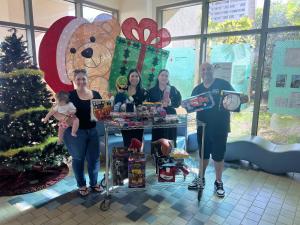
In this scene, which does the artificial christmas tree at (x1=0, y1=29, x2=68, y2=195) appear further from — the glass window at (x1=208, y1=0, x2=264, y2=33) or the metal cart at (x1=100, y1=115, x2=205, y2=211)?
the glass window at (x1=208, y1=0, x2=264, y2=33)

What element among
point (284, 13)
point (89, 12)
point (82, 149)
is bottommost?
point (82, 149)

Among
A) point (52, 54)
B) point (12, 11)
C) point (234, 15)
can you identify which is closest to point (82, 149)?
point (52, 54)

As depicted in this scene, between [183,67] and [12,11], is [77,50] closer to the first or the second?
[12,11]

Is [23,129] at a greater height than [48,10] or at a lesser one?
lesser

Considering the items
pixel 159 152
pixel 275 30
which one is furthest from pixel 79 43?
pixel 275 30

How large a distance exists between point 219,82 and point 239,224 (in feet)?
4.42

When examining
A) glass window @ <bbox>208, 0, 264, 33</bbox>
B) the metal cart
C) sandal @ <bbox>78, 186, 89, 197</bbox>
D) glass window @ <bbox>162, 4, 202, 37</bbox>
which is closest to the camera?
the metal cart

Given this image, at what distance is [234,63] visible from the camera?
3689mm

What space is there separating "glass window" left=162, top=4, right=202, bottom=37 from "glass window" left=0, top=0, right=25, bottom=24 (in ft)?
7.86

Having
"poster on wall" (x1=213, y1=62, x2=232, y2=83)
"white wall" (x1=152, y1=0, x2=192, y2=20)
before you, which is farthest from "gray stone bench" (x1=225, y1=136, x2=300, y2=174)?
"white wall" (x1=152, y1=0, x2=192, y2=20)

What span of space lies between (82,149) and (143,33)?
1.68 metres

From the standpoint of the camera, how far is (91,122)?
2361mm

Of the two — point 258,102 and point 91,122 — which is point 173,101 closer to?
point 91,122

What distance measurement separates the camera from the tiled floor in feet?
6.95
